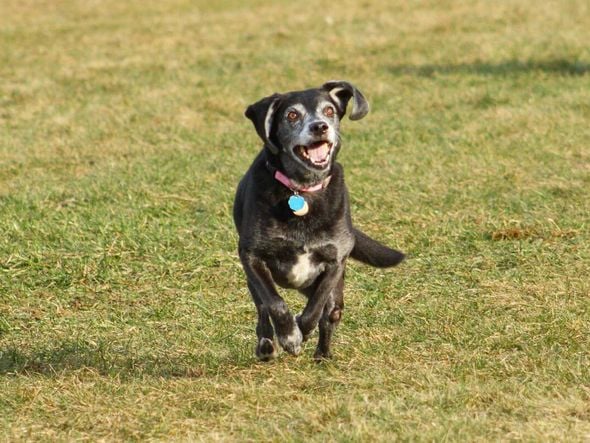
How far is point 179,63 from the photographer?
61.0 ft

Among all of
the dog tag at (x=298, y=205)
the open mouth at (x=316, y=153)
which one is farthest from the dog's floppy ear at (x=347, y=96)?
the dog tag at (x=298, y=205)

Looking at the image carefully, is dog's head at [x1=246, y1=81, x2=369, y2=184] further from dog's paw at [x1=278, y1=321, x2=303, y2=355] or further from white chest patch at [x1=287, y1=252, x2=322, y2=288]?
dog's paw at [x1=278, y1=321, x2=303, y2=355]

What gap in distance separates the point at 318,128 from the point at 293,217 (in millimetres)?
495

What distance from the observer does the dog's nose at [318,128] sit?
6.40 meters

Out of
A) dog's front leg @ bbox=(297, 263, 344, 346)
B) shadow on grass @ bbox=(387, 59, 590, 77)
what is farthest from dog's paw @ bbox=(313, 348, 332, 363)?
shadow on grass @ bbox=(387, 59, 590, 77)

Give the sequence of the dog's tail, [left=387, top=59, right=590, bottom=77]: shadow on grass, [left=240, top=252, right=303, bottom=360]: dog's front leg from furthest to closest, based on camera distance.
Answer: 1. [left=387, top=59, right=590, bottom=77]: shadow on grass
2. the dog's tail
3. [left=240, top=252, right=303, bottom=360]: dog's front leg

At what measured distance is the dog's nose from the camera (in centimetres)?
640

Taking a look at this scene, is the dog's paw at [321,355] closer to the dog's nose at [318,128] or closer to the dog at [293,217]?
the dog at [293,217]

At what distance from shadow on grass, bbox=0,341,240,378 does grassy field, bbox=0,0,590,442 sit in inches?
0.9

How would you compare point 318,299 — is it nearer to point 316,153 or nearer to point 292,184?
point 292,184

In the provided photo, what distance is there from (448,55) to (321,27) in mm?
3923

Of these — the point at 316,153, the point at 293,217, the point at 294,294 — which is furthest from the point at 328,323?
the point at 294,294

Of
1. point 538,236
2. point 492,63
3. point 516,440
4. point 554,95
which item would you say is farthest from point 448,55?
point 516,440

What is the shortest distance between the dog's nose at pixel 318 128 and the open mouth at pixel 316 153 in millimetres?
72
